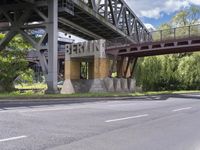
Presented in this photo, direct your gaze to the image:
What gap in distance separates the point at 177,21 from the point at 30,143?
188 ft

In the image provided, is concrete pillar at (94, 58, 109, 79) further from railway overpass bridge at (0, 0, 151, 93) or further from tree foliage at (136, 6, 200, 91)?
tree foliage at (136, 6, 200, 91)

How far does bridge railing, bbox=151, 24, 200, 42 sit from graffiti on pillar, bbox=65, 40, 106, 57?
9.31 m

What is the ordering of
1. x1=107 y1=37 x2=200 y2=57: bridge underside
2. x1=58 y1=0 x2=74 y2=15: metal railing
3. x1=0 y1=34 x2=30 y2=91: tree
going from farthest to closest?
1. x1=107 y1=37 x2=200 y2=57: bridge underside
2. x1=58 y1=0 x2=74 y2=15: metal railing
3. x1=0 y1=34 x2=30 y2=91: tree

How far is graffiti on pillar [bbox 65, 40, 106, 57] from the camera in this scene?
3737 cm

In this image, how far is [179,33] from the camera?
1735 inches

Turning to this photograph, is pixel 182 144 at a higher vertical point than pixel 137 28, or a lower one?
lower

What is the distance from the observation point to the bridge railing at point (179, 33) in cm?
4120

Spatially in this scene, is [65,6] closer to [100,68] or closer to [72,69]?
[100,68]

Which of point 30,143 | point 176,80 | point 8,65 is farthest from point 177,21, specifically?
point 30,143

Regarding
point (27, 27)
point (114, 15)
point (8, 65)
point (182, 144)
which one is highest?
point (114, 15)

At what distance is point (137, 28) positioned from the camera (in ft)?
216

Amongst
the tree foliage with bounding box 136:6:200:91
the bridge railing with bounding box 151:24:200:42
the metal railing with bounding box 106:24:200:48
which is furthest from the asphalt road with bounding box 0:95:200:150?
the tree foliage with bounding box 136:6:200:91

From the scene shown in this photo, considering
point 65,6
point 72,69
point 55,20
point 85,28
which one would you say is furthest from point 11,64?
point 85,28

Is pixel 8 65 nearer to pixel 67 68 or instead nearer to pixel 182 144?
pixel 67 68
